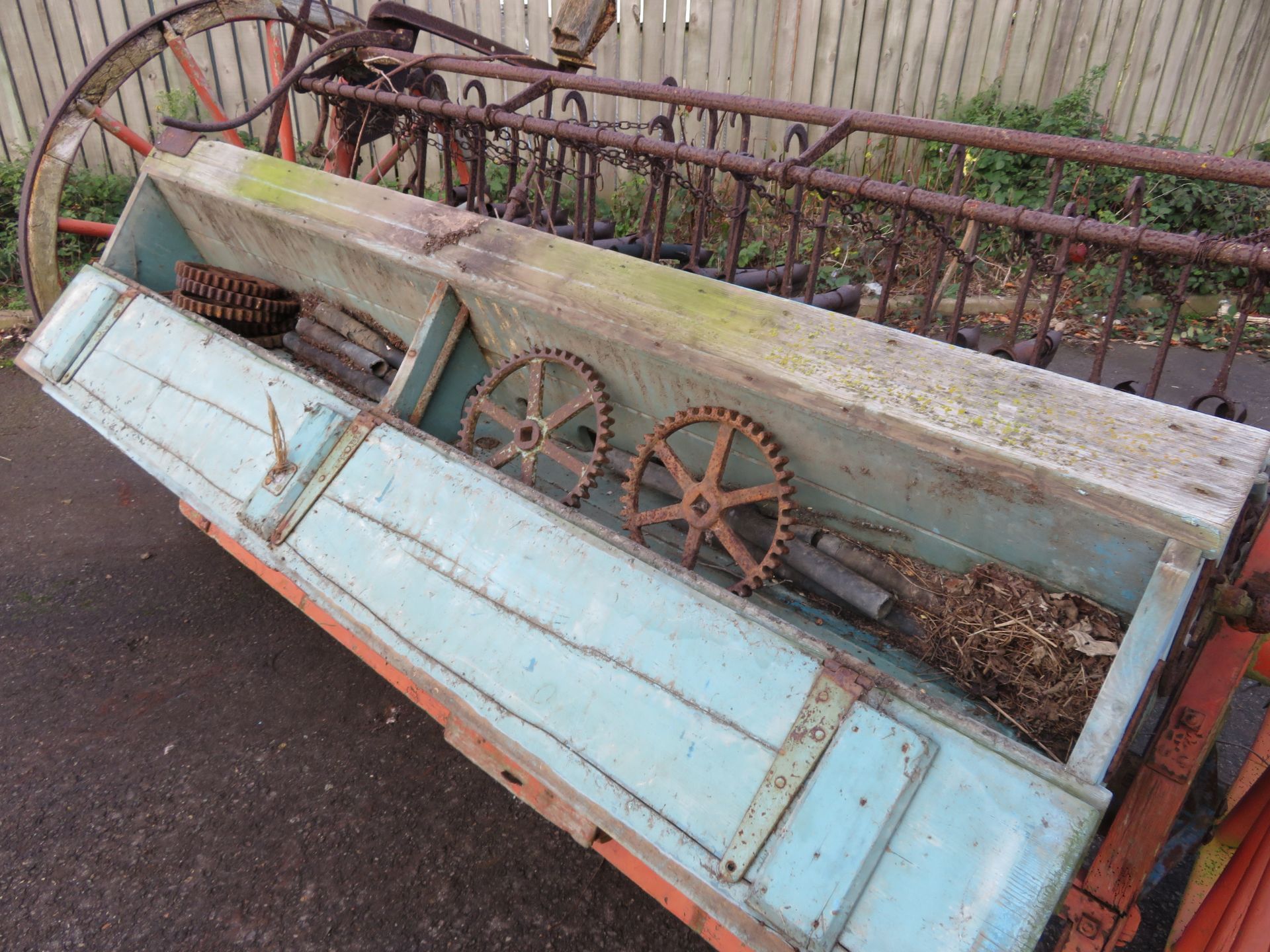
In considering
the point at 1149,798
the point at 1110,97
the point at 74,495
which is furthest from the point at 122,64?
the point at 1110,97

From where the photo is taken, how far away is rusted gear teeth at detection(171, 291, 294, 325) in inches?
101

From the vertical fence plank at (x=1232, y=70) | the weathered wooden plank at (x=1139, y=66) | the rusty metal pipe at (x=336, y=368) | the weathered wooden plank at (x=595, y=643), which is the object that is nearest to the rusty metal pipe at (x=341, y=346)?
the rusty metal pipe at (x=336, y=368)

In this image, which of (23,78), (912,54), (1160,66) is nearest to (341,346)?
(23,78)

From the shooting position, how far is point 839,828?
1177 mm

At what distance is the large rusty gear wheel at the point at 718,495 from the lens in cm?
168

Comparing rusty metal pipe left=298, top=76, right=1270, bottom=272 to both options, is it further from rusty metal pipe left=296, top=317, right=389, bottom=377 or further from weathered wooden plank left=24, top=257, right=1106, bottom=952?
weathered wooden plank left=24, top=257, right=1106, bottom=952

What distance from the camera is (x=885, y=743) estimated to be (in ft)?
3.94

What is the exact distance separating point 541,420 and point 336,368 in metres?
1.07

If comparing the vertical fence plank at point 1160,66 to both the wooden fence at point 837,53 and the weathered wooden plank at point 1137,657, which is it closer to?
the wooden fence at point 837,53

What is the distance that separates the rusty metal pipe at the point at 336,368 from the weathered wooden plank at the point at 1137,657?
2.15 metres

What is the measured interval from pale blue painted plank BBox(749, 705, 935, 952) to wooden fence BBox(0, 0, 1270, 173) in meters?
5.72

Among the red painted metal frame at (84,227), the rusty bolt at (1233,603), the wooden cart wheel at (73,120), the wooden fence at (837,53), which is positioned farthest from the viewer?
the wooden fence at (837,53)

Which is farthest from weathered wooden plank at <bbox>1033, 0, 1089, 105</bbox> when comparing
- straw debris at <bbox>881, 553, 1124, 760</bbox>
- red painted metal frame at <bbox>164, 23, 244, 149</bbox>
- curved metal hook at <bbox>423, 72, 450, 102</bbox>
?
straw debris at <bbox>881, 553, 1124, 760</bbox>

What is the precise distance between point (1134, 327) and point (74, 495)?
638 cm
